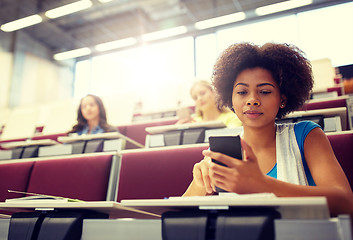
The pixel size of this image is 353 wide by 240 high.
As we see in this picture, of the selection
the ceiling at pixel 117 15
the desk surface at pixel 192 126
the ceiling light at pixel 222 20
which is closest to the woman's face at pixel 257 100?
the desk surface at pixel 192 126

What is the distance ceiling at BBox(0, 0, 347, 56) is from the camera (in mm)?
3869

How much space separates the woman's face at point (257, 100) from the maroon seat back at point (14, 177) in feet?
2.92

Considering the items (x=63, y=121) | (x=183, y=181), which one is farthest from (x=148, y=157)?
(x=63, y=121)

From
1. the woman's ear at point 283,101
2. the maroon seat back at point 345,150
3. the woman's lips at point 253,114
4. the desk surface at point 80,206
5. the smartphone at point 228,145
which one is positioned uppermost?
the woman's ear at point 283,101

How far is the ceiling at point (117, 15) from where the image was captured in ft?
12.7

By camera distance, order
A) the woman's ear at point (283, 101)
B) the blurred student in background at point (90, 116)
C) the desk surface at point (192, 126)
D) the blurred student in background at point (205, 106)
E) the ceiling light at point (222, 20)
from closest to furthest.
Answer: the woman's ear at point (283, 101), the desk surface at point (192, 126), the blurred student in background at point (205, 106), the blurred student in background at point (90, 116), the ceiling light at point (222, 20)

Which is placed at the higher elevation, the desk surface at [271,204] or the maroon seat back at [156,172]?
the maroon seat back at [156,172]

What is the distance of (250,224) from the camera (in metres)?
0.41

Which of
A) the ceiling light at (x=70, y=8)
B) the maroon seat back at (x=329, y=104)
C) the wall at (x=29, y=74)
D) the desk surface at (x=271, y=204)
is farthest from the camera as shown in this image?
the wall at (x=29, y=74)

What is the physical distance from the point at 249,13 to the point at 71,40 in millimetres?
2726

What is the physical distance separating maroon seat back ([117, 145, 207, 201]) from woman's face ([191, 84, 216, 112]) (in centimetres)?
74

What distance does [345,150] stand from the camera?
0.86 metres

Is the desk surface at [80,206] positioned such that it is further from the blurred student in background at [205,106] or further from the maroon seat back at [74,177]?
the blurred student in background at [205,106]

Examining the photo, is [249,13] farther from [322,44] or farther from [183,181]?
[183,181]
